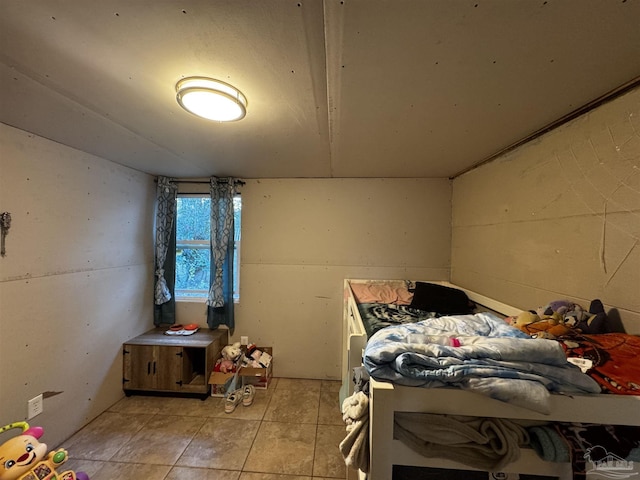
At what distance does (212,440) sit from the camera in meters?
1.73

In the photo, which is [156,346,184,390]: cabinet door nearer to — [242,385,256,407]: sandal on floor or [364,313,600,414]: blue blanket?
[242,385,256,407]: sandal on floor

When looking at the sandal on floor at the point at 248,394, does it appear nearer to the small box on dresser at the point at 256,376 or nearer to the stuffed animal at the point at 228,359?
the small box on dresser at the point at 256,376

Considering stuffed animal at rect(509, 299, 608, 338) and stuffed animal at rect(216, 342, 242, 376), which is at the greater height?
stuffed animal at rect(509, 299, 608, 338)

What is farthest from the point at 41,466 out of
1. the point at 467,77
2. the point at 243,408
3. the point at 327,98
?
the point at 467,77

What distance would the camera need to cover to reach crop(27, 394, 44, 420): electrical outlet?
1.50 m

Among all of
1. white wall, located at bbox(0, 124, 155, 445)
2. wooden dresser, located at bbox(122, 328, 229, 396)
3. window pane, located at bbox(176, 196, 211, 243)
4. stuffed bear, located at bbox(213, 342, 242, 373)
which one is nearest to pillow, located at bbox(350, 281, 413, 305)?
stuffed bear, located at bbox(213, 342, 242, 373)

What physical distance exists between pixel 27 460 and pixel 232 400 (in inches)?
46.7

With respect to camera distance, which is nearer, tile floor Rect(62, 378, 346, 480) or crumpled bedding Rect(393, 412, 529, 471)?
crumpled bedding Rect(393, 412, 529, 471)

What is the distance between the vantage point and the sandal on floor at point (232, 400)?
2031mm

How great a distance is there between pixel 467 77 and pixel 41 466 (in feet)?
8.93

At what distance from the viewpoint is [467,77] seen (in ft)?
3.04

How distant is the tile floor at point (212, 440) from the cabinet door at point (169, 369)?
15 centimetres

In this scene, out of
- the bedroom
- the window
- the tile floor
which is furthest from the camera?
the window

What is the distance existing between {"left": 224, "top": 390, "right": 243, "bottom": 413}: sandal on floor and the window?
3.62 ft
